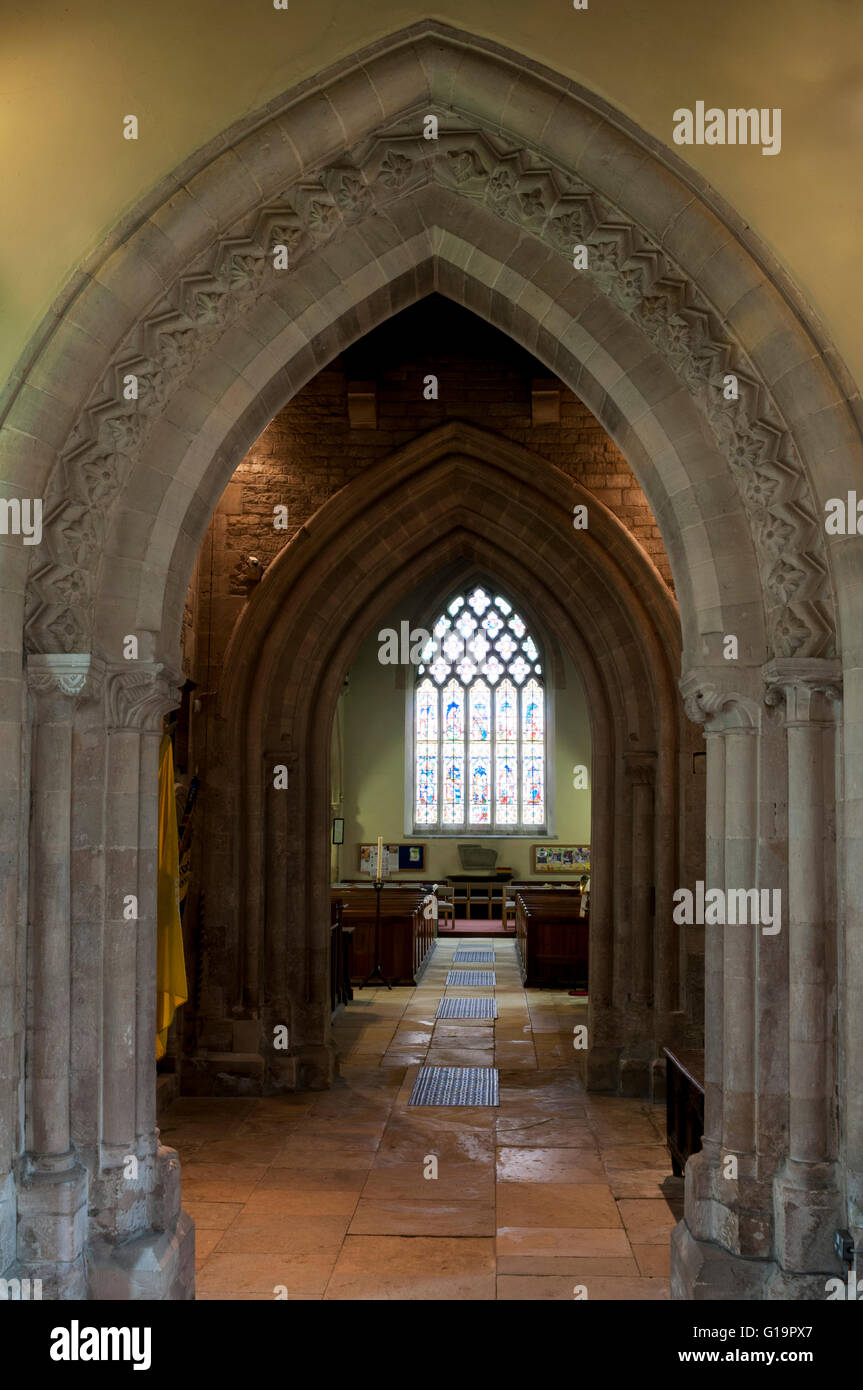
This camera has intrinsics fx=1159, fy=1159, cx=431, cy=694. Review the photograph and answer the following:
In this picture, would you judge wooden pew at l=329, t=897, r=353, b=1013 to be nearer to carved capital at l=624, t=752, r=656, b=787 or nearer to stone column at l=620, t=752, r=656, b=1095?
stone column at l=620, t=752, r=656, b=1095

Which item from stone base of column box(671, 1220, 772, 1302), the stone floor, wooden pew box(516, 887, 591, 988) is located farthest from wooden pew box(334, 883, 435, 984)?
stone base of column box(671, 1220, 772, 1302)

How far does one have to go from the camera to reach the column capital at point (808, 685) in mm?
3902

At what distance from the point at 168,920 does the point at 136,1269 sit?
1.46 metres

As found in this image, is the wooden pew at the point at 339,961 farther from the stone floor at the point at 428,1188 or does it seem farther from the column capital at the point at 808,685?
the column capital at the point at 808,685

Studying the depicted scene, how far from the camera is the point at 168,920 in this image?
5.02 m

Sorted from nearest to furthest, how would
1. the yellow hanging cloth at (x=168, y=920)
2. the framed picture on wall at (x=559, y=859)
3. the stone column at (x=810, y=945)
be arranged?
the stone column at (x=810, y=945) < the yellow hanging cloth at (x=168, y=920) < the framed picture on wall at (x=559, y=859)

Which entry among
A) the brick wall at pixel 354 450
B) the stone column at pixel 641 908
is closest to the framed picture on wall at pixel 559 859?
the stone column at pixel 641 908

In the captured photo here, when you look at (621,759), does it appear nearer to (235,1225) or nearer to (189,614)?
(189,614)

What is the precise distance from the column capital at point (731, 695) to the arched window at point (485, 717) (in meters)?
12.8

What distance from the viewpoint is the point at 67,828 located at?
13.1ft

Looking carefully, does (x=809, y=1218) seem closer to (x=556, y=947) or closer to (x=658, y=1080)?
(x=658, y=1080)

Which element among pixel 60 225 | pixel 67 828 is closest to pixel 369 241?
pixel 60 225

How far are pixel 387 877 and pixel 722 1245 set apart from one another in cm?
1288

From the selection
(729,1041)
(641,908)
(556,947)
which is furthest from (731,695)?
(556,947)
